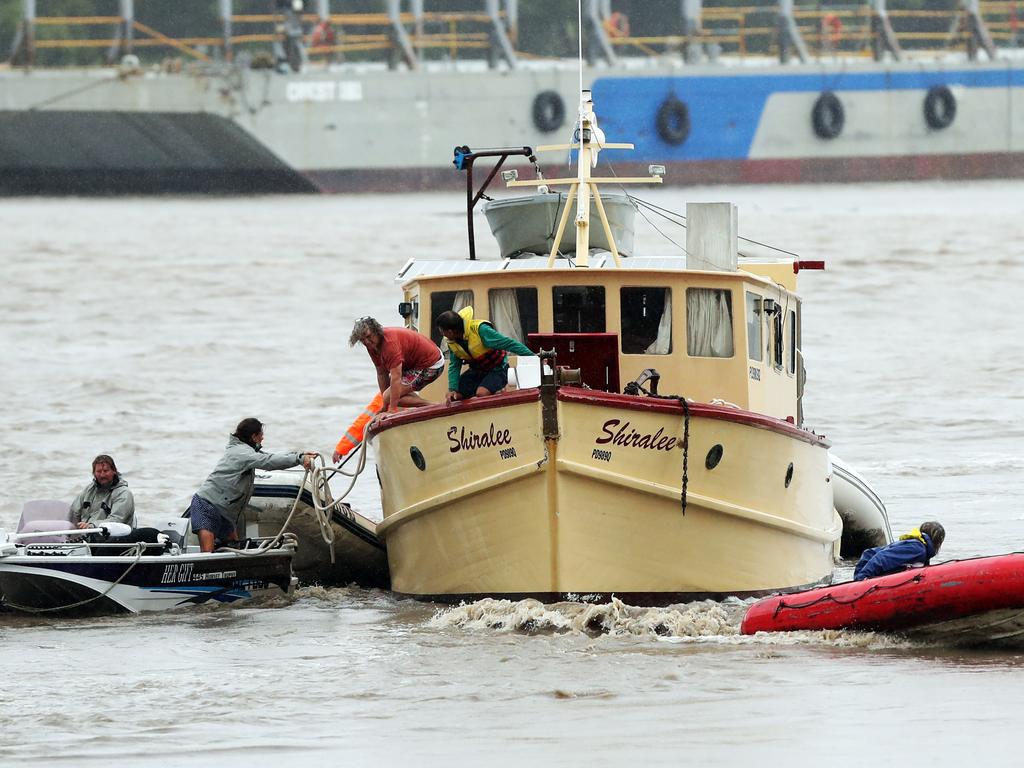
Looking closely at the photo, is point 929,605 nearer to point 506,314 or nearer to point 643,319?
point 643,319

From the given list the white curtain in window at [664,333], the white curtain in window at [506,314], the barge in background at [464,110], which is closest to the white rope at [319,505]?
the white curtain in window at [506,314]

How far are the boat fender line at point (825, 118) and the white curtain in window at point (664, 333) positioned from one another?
5469 cm

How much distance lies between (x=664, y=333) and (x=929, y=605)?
3.31 meters

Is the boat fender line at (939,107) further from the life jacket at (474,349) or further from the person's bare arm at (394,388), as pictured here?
the life jacket at (474,349)

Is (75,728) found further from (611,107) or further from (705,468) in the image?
(611,107)

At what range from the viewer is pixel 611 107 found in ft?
218

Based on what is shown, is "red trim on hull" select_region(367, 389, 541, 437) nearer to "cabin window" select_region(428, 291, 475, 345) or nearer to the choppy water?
"cabin window" select_region(428, 291, 475, 345)

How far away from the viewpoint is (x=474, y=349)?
45.2 ft

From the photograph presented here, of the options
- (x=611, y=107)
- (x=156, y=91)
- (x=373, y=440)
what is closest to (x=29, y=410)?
(x=373, y=440)

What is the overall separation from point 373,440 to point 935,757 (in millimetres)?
5978

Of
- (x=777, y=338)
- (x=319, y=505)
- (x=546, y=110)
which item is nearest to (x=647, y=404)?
(x=777, y=338)

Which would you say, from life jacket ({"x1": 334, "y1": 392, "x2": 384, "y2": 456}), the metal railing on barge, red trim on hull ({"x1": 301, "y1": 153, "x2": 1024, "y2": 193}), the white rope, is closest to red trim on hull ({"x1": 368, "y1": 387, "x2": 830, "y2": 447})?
life jacket ({"x1": 334, "y1": 392, "x2": 384, "y2": 456})

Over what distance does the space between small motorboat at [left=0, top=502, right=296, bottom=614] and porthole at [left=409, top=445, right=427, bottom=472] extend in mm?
1593

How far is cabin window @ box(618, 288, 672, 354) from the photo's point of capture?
14555 mm
